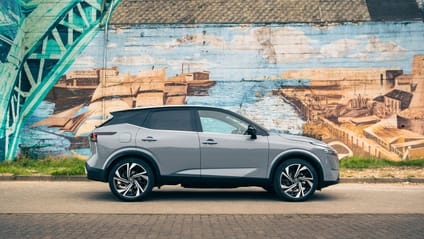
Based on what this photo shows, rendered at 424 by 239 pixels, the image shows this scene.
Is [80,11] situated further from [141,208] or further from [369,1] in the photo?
[141,208]

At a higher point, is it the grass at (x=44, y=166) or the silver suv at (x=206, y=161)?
→ the silver suv at (x=206, y=161)

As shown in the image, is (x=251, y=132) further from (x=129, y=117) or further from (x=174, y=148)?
(x=129, y=117)

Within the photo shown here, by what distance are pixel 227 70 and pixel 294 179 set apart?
867cm

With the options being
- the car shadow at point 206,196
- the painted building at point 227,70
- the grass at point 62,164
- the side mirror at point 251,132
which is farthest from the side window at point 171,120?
the painted building at point 227,70

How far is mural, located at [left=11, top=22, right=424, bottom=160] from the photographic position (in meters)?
17.5

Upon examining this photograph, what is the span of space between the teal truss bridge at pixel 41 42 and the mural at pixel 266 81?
334 mm

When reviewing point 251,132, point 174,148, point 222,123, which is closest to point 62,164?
point 174,148

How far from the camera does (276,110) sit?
17797mm

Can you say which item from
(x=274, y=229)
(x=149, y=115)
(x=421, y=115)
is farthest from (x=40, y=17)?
(x=274, y=229)

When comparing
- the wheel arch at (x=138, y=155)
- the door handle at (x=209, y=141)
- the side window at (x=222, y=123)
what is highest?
the side window at (x=222, y=123)

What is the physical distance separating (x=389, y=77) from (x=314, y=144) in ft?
29.3

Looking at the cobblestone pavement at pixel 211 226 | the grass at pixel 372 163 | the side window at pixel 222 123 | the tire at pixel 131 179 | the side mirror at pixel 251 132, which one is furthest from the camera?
the grass at pixel 372 163

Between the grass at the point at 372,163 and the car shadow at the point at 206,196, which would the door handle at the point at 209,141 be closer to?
the car shadow at the point at 206,196

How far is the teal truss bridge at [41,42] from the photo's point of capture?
17422mm
